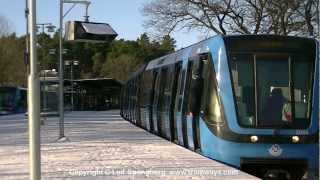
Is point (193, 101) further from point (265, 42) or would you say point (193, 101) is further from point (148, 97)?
point (148, 97)

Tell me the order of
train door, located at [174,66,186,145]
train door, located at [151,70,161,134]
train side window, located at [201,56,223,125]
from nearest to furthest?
train side window, located at [201,56,223,125]
train door, located at [174,66,186,145]
train door, located at [151,70,161,134]

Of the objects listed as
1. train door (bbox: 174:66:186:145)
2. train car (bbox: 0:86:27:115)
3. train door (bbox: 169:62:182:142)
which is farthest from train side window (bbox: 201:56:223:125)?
train car (bbox: 0:86:27:115)

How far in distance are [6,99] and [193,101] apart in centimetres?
5668

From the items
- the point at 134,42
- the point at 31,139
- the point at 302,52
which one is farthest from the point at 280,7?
the point at 134,42

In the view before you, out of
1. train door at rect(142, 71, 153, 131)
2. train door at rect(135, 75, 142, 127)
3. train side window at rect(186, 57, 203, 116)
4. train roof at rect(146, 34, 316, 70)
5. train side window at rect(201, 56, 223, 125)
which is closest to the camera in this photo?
train side window at rect(201, 56, 223, 125)

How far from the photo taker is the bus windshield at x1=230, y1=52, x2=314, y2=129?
595 inches

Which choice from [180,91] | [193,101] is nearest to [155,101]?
[180,91]

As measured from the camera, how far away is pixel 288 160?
1476cm

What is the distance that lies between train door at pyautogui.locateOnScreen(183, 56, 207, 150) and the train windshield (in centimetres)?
5318

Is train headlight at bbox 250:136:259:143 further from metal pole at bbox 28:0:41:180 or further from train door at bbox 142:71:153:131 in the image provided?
train door at bbox 142:71:153:131

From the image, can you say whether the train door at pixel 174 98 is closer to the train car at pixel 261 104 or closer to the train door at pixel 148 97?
the train car at pixel 261 104

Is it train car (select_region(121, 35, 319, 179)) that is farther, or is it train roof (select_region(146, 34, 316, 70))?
train roof (select_region(146, 34, 316, 70))

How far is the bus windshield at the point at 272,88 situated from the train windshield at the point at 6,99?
185 feet

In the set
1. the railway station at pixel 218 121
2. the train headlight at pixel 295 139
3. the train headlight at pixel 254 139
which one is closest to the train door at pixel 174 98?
the railway station at pixel 218 121
